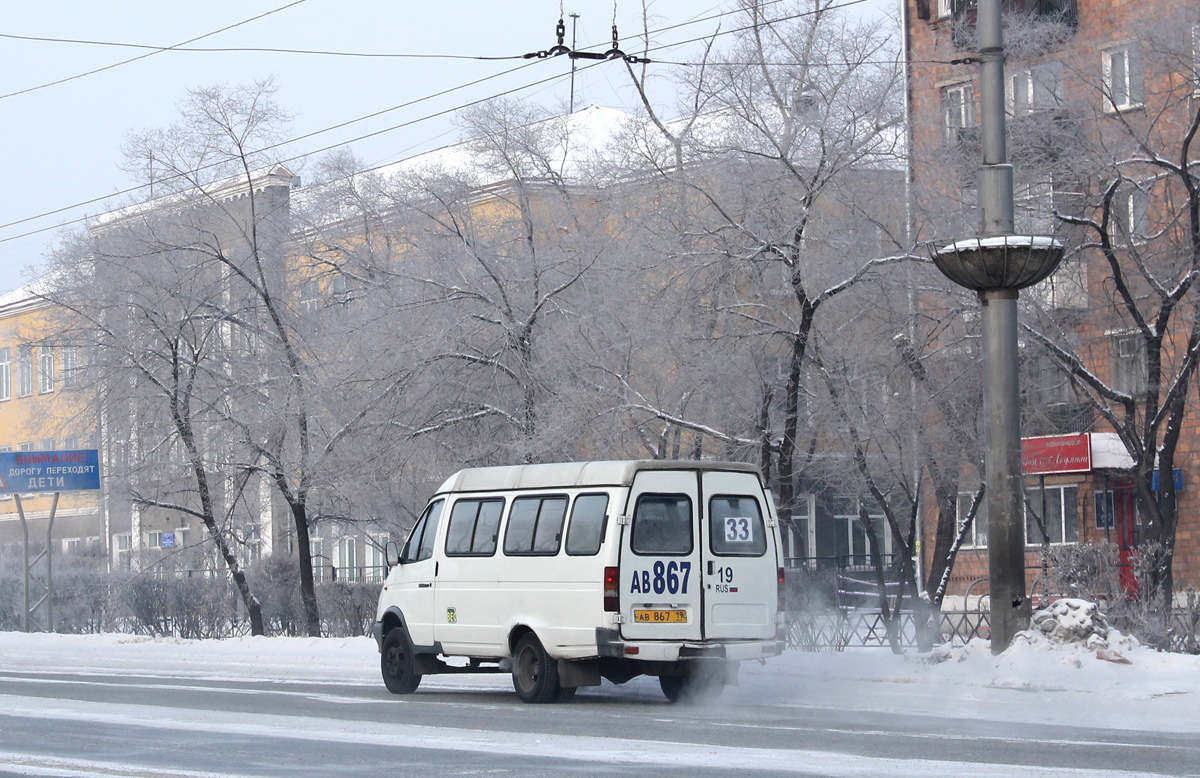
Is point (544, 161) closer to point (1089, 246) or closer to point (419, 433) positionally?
point (419, 433)

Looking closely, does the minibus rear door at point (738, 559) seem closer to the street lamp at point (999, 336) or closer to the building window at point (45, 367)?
the street lamp at point (999, 336)

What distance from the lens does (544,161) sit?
2333cm

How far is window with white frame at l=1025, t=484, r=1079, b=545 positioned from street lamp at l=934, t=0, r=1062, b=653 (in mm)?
19016

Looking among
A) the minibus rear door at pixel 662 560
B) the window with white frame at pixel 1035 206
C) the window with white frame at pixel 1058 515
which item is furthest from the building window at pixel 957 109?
the window with white frame at pixel 1058 515

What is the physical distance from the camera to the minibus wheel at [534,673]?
14211 mm

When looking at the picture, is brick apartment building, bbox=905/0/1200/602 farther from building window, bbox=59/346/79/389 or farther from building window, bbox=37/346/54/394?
building window, bbox=37/346/54/394

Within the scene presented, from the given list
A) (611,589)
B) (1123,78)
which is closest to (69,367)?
(611,589)

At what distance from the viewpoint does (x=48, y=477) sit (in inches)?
1183

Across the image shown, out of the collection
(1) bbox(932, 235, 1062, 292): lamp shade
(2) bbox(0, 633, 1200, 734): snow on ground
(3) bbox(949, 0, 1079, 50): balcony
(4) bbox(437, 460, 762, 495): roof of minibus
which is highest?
(3) bbox(949, 0, 1079, 50): balcony

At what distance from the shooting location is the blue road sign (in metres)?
29.2

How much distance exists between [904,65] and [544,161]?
5.98 m

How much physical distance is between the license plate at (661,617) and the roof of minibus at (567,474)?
1204mm

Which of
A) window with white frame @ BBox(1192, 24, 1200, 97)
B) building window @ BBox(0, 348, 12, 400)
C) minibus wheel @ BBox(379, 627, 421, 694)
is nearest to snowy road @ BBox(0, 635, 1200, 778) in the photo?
minibus wheel @ BBox(379, 627, 421, 694)

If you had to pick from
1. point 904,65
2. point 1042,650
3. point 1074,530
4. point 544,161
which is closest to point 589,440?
point 544,161
